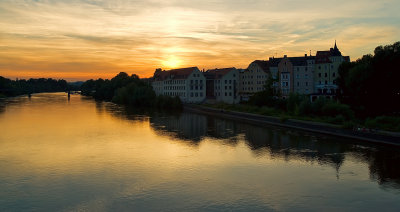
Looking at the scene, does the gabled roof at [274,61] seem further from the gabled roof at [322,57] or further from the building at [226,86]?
the gabled roof at [322,57]

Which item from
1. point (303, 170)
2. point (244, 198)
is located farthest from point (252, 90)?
point (244, 198)

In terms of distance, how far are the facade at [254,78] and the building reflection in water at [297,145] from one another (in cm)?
3687

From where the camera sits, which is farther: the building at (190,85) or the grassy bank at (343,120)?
the building at (190,85)

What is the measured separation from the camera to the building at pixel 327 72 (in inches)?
2741

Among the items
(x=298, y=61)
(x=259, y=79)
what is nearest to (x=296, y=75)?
(x=298, y=61)

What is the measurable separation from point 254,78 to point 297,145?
177ft

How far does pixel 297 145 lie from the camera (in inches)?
1307

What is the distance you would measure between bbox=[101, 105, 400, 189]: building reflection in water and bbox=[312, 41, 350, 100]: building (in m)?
29.4

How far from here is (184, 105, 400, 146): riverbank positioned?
3095 cm

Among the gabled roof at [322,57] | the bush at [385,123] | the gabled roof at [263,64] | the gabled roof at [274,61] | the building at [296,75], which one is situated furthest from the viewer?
the gabled roof at [263,64]

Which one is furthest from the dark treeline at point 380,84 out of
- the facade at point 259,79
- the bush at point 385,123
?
the facade at point 259,79

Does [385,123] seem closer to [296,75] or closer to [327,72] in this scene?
[327,72]

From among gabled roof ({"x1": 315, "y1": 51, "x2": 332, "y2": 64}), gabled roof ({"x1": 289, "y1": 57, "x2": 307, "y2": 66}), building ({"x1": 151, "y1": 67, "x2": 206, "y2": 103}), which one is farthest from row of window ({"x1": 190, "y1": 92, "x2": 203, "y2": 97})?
gabled roof ({"x1": 315, "y1": 51, "x2": 332, "y2": 64})

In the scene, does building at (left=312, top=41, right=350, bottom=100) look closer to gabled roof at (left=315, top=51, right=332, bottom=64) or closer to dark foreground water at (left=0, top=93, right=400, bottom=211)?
gabled roof at (left=315, top=51, right=332, bottom=64)
